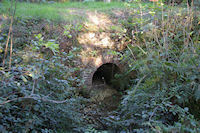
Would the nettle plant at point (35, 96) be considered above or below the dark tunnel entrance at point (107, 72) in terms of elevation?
above

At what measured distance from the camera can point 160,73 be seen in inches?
132

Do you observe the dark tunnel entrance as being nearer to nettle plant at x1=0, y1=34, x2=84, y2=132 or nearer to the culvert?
the culvert

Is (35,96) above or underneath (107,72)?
above

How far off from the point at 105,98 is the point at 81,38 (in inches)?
92.6

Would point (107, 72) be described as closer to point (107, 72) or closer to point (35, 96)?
point (107, 72)

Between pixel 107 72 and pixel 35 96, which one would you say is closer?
pixel 35 96

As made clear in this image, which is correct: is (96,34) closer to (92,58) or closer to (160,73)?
(92,58)

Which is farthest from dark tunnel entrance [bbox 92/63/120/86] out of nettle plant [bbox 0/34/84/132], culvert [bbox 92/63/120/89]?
nettle plant [bbox 0/34/84/132]

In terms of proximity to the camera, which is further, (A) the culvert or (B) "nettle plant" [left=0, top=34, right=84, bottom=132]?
(A) the culvert

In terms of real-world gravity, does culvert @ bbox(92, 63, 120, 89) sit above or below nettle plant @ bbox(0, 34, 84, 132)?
below

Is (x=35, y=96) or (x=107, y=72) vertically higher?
(x=35, y=96)

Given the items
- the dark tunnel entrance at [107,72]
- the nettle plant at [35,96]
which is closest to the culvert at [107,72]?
the dark tunnel entrance at [107,72]

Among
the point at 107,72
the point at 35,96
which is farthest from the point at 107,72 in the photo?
the point at 35,96

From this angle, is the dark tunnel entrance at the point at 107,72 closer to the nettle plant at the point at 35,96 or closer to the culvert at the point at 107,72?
the culvert at the point at 107,72
